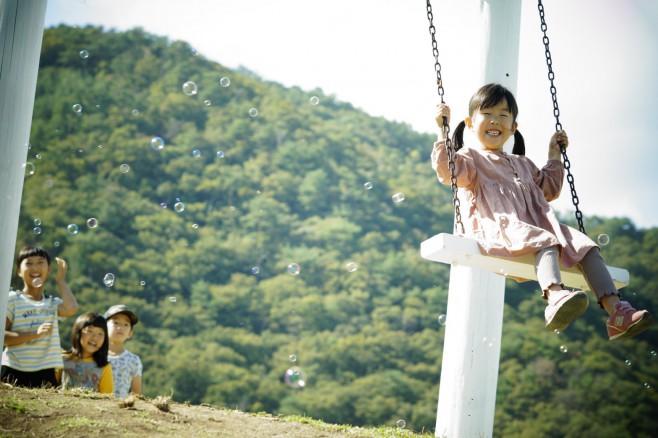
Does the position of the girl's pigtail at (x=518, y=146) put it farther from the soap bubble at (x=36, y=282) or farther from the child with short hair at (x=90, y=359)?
the soap bubble at (x=36, y=282)

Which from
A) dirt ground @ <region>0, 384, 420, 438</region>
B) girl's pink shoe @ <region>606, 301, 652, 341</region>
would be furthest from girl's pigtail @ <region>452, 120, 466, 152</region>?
dirt ground @ <region>0, 384, 420, 438</region>

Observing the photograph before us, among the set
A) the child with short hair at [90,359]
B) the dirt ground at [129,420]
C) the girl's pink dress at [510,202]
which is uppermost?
the girl's pink dress at [510,202]

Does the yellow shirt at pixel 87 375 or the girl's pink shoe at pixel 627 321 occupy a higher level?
the girl's pink shoe at pixel 627 321

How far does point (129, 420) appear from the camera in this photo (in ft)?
12.9

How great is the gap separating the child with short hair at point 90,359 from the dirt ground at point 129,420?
1.13 m

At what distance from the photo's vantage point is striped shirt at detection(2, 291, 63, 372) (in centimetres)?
524

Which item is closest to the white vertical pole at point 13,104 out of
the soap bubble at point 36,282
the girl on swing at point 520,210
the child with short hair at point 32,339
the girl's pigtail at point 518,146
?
the child with short hair at point 32,339

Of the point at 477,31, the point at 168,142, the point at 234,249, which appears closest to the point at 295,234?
the point at 234,249

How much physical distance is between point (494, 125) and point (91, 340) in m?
3.12

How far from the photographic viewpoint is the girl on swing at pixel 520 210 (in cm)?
371

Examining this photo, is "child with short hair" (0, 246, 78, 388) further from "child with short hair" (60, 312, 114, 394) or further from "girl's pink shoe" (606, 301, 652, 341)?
"girl's pink shoe" (606, 301, 652, 341)

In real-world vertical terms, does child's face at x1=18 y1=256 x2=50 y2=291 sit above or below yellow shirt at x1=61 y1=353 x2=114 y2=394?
above

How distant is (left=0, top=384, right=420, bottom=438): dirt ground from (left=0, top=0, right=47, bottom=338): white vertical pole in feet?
1.40

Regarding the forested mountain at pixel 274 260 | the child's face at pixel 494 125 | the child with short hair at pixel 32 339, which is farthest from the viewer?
the forested mountain at pixel 274 260
